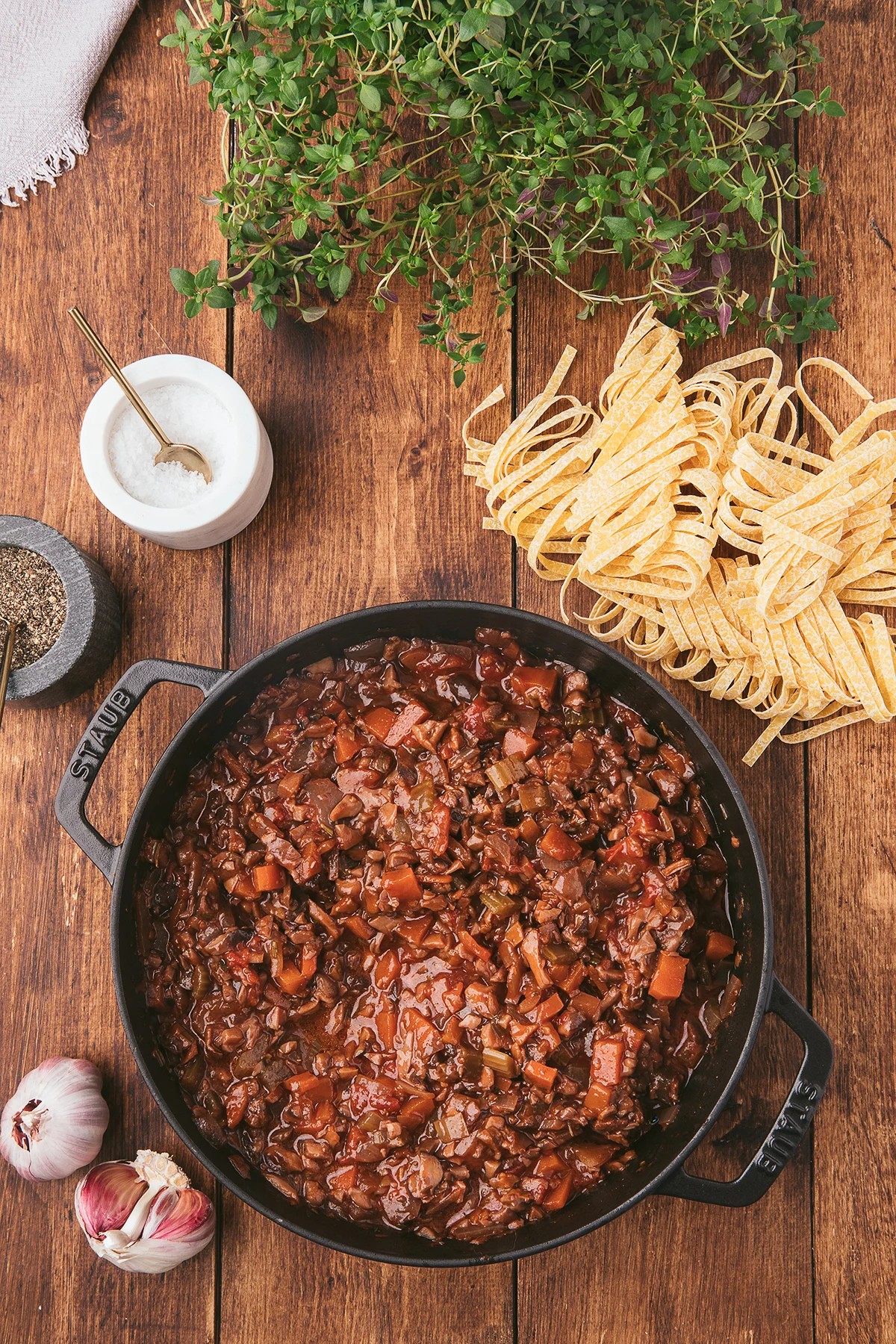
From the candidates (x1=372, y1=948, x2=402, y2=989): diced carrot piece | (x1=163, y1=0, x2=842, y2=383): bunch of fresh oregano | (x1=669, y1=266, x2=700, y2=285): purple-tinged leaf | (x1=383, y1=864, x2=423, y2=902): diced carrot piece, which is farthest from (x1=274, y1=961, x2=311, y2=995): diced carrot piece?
(x1=669, y1=266, x2=700, y2=285): purple-tinged leaf

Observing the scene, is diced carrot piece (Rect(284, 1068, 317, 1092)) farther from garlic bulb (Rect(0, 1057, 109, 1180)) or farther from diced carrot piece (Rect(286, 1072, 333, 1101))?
garlic bulb (Rect(0, 1057, 109, 1180))

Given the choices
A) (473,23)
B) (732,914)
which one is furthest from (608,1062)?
(473,23)

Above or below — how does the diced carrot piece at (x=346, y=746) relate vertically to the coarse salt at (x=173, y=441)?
below

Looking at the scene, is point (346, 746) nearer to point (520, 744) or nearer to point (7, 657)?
point (520, 744)

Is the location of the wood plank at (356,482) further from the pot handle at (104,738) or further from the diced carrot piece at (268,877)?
the diced carrot piece at (268,877)

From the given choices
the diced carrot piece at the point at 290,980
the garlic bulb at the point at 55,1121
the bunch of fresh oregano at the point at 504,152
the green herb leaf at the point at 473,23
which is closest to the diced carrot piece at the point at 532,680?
the bunch of fresh oregano at the point at 504,152
